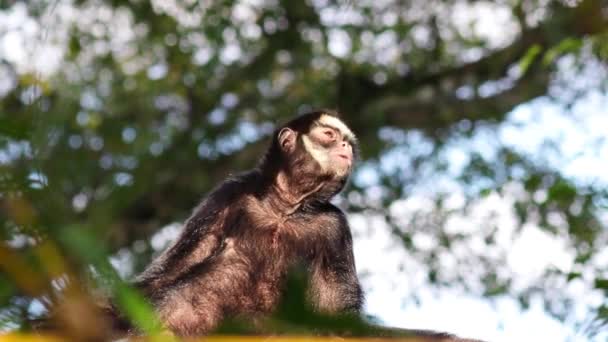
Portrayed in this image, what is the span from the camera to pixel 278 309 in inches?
38.2

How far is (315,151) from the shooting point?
251 inches

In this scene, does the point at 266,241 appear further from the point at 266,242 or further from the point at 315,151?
the point at 315,151

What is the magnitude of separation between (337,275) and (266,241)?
54 cm

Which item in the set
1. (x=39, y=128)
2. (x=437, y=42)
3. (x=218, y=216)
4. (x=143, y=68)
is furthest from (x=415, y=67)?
(x=39, y=128)

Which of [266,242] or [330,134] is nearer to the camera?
[266,242]

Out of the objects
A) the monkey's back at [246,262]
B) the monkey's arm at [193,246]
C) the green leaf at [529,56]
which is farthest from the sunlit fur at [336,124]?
the green leaf at [529,56]

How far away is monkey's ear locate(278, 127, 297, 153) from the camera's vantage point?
6449mm

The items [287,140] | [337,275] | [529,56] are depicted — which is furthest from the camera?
[287,140]

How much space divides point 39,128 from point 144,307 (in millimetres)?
314

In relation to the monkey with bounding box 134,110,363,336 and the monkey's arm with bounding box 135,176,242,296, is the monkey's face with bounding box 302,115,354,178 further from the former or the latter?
the monkey's arm with bounding box 135,176,242,296

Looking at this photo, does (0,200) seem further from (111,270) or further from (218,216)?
(218,216)

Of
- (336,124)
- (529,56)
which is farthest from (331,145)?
(529,56)

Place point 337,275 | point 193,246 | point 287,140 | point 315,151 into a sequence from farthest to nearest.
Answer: point 287,140
point 315,151
point 193,246
point 337,275

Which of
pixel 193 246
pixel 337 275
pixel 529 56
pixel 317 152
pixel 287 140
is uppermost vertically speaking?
pixel 529 56
